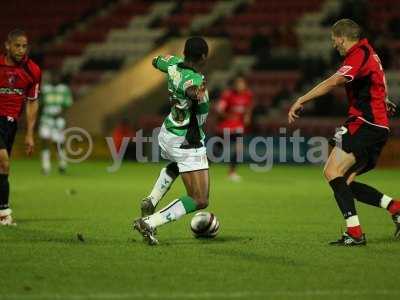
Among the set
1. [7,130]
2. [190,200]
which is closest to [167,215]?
[190,200]

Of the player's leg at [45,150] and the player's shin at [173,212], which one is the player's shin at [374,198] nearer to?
the player's shin at [173,212]

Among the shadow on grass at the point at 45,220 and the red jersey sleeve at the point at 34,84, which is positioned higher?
the red jersey sleeve at the point at 34,84

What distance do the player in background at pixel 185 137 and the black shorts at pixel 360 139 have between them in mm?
1396

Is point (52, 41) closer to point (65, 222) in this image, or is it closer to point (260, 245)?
point (65, 222)

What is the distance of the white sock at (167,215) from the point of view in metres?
9.26

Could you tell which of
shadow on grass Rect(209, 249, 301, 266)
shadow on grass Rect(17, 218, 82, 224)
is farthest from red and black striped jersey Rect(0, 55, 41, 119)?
shadow on grass Rect(209, 249, 301, 266)

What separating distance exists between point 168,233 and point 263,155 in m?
14.4

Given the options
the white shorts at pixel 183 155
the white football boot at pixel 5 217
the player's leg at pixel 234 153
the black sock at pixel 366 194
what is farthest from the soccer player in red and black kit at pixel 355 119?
the player's leg at pixel 234 153

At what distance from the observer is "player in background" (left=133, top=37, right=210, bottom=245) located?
30.2ft

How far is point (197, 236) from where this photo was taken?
398 inches

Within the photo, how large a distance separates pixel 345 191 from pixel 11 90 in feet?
14.0

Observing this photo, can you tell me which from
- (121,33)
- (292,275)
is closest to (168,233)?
(292,275)

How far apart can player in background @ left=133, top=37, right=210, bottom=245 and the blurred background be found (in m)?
15.3

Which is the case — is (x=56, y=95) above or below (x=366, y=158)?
below
